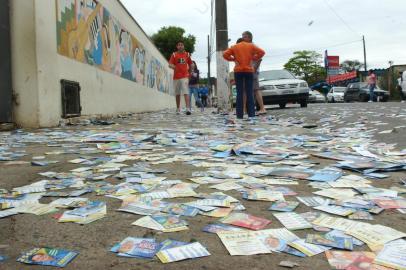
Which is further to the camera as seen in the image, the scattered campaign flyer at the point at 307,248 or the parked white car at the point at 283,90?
the parked white car at the point at 283,90

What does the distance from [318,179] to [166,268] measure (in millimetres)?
1780

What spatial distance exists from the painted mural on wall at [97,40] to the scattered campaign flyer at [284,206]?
223 inches

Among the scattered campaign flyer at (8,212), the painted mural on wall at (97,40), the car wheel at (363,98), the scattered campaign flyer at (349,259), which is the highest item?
the painted mural on wall at (97,40)

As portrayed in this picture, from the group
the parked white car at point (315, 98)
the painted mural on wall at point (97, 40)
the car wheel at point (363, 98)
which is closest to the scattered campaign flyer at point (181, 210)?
the painted mural on wall at point (97, 40)

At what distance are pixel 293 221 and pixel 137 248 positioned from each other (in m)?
0.80

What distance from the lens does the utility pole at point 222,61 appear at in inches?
481

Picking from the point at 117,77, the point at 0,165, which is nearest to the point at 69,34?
the point at 117,77

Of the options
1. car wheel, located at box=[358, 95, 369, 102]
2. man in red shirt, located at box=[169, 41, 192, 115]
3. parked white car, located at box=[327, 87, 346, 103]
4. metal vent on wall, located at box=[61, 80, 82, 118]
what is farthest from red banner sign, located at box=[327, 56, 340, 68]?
metal vent on wall, located at box=[61, 80, 82, 118]

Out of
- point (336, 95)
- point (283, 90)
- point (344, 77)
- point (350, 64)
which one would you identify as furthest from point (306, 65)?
point (283, 90)

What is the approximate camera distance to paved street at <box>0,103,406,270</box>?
6.43ft

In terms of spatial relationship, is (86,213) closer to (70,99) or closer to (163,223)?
(163,223)

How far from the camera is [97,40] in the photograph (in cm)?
980

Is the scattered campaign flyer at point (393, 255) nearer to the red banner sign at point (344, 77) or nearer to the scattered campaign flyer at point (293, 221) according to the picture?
the scattered campaign flyer at point (293, 221)

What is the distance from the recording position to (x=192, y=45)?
153ft
